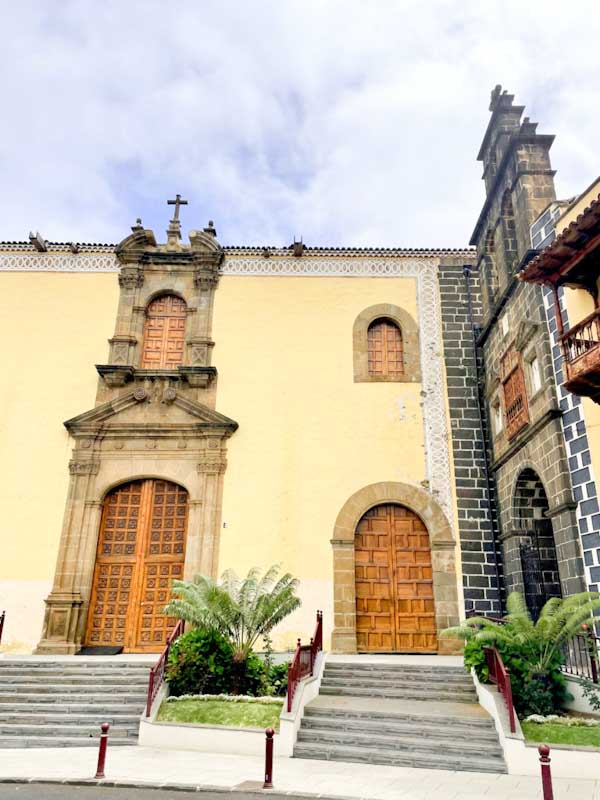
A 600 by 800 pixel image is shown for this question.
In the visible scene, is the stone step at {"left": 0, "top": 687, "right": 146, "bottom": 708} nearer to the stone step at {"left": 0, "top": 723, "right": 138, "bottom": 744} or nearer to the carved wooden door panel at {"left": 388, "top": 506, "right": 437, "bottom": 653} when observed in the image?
the stone step at {"left": 0, "top": 723, "right": 138, "bottom": 744}

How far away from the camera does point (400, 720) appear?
7973 millimetres

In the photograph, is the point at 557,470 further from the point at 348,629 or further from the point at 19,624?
the point at 19,624

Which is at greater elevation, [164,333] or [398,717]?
[164,333]

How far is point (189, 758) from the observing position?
7379mm

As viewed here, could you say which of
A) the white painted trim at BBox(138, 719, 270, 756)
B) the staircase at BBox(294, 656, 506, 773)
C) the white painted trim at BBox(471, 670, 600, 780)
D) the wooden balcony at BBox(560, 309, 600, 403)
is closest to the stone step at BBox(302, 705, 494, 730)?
the staircase at BBox(294, 656, 506, 773)

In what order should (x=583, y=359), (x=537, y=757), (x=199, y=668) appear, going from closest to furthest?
(x=537, y=757)
(x=583, y=359)
(x=199, y=668)

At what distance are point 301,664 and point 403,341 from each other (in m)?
7.70

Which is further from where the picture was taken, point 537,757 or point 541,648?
point 541,648

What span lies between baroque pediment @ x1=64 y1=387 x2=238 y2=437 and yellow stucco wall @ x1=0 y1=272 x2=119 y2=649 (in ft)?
1.47

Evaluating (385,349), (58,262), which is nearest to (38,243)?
(58,262)

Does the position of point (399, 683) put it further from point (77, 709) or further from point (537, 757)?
point (77, 709)

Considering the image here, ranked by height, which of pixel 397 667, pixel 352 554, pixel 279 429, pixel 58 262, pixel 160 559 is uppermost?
pixel 58 262

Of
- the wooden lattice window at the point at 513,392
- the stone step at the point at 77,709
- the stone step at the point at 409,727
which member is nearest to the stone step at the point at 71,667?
the stone step at the point at 77,709

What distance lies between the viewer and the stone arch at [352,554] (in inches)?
462
